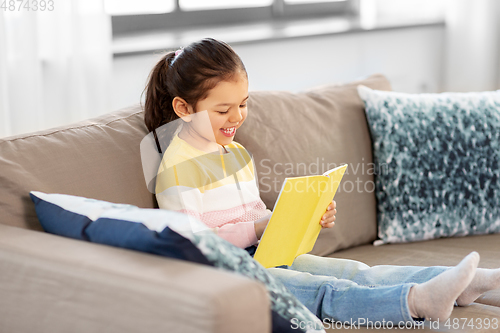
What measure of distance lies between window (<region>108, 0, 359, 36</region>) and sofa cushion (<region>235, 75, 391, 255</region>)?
27.3 inches

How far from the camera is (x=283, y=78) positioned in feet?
8.48

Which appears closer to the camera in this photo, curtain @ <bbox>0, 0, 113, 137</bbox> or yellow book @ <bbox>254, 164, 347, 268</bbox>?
yellow book @ <bbox>254, 164, 347, 268</bbox>

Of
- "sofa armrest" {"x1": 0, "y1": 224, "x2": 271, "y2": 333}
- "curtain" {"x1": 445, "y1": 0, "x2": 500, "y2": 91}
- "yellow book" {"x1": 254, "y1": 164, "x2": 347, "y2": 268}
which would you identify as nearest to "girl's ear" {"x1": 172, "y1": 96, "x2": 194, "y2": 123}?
"yellow book" {"x1": 254, "y1": 164, "x2": 347, "y2": 268}

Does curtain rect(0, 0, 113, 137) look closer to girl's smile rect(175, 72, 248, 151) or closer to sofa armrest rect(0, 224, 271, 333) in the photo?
girl's smile rect(175, 72, 248, 151)

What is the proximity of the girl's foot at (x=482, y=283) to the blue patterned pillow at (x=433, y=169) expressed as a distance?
1.58 ft

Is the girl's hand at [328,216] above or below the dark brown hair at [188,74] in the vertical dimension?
below

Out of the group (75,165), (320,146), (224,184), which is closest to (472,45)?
(320,146)

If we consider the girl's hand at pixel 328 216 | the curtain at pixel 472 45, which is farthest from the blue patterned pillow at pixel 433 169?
the curtain at pixel 472 45

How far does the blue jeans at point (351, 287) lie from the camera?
1.08 metres

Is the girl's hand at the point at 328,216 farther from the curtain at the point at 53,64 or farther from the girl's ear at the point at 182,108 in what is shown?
the curtain at the point at 53,64

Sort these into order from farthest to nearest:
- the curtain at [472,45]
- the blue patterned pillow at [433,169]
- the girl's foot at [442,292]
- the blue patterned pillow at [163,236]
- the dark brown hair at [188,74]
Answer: the curtain at [472,45] < the blue patterned pillow at [433,169] < the dark brown hair at [188,74] < the girl's foot at [442,292] < the blue patterned pillow at [163,236]

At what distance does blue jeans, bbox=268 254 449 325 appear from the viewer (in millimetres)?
1080

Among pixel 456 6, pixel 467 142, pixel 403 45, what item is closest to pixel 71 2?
pixel 467 142

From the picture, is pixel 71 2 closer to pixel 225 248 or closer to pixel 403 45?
pixel 225 248
